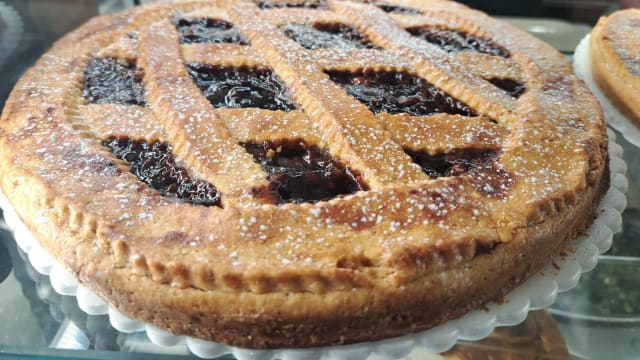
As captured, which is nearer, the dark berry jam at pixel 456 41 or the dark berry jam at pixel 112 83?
the dark berry jam at pixel 112 83

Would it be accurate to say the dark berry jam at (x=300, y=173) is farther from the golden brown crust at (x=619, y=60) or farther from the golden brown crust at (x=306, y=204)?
the golden brown crust at (x=619, y=60)

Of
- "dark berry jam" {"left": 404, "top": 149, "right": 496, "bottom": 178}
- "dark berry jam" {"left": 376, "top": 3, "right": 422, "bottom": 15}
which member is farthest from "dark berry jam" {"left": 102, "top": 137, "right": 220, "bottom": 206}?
"dark berry jam" {"left": 376, "top": 3, "right": 422, "bottom": 15}

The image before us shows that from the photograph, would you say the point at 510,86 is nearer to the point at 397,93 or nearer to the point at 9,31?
the point at 397,93

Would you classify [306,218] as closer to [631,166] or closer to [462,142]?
[462,142]

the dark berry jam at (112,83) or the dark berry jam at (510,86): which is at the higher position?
the dark berry jam at (510,86)

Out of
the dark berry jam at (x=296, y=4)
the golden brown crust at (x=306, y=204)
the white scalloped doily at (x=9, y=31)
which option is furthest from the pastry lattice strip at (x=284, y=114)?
the white scalloped doily at (x=9, y=31)

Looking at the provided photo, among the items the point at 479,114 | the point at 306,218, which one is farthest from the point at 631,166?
the point at 306,218

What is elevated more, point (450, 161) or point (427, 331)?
point (450, 161)

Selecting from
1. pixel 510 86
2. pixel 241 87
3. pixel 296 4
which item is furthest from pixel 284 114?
pixel 296 4
